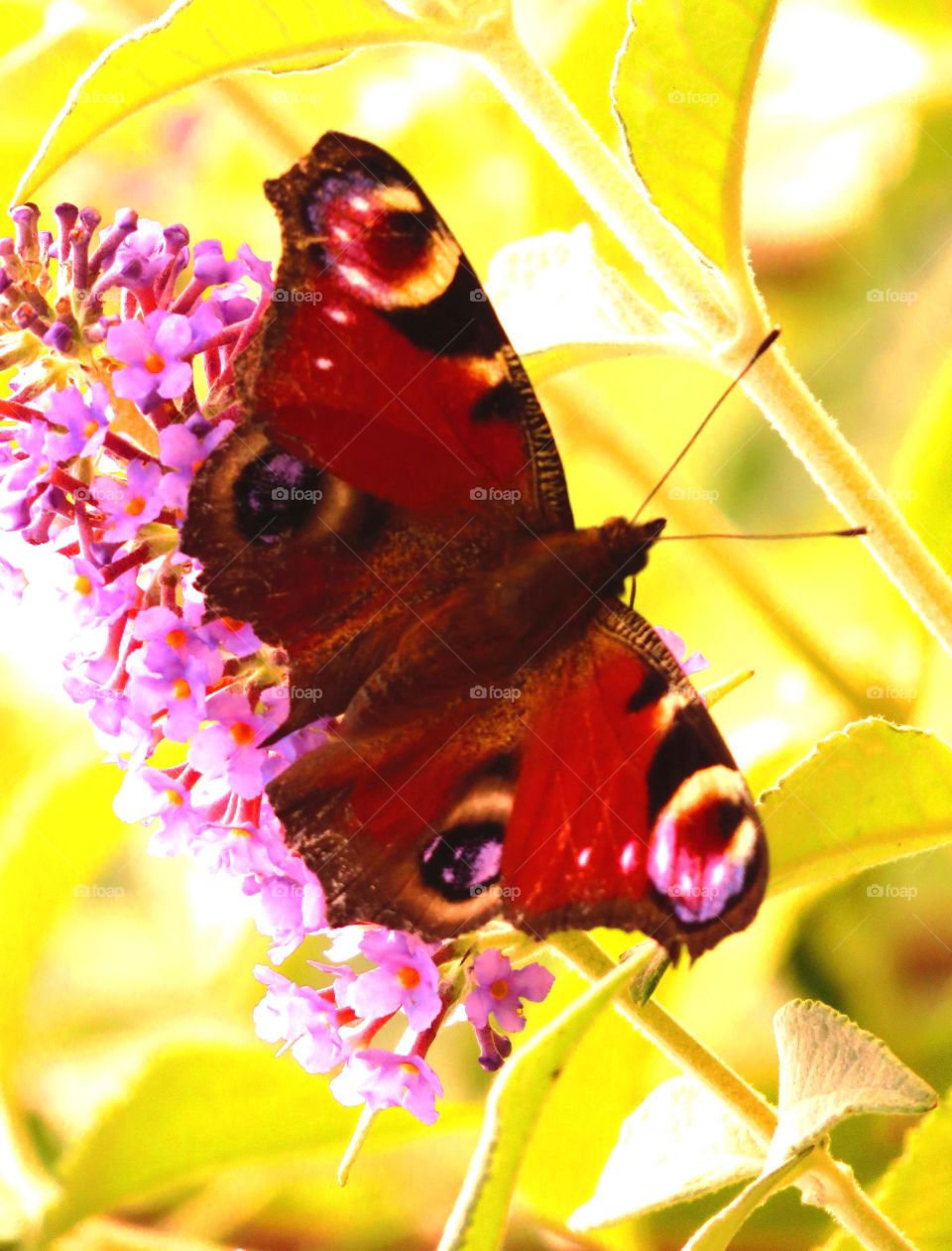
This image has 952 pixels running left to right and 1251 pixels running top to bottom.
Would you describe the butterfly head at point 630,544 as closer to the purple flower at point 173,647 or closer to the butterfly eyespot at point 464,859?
the butterfly eyespot at point 464,859

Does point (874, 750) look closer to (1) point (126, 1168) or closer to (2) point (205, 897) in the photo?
(1) point (126, 1168)

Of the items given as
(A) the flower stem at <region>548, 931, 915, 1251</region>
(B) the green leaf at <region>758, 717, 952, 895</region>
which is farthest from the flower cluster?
(B) the green leaf at <region>758, 717, 952, 895</region>

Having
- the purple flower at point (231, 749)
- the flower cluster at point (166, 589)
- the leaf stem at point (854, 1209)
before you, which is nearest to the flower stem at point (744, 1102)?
the leaf stem at point (854, 1209)

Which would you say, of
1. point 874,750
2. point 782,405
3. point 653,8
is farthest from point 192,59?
point 874,750

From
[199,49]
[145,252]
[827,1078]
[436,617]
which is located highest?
[199,49]

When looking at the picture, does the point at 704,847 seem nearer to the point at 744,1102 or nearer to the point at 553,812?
the point at 553,812

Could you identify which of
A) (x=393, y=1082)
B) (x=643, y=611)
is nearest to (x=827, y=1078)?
(x=393, y=1082)
